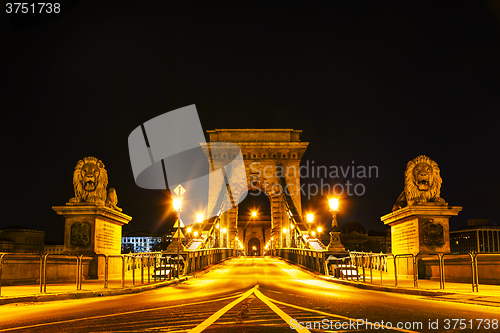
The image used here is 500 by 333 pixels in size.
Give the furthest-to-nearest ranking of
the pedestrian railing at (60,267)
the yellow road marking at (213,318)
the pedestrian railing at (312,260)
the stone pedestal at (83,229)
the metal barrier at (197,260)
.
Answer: the metal barrier at (197,260), the pedestrian railing at (312,260), the stone pedestal at (83,229), the pedestrian railing at (60,267), the yellow road marking at (213,318)

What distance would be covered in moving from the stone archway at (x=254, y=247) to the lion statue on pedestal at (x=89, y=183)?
84008 mm

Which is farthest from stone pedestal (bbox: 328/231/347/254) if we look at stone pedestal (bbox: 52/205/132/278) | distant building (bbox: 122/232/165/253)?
Answer: distant building (bbox: 122/232/165/253)

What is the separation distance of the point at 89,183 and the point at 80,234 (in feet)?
7.03

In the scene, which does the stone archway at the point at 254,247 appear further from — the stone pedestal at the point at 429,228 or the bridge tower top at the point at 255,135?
the stone pedestal at the point at 429,228

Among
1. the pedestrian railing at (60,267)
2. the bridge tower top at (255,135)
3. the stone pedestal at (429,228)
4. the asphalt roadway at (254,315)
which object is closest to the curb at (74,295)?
the asphalt roadway at (254,315)

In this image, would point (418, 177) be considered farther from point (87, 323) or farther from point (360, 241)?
point (360, 241)

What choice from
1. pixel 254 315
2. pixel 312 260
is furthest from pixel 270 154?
→ pixel 254 315

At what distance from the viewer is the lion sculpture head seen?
66.9ft

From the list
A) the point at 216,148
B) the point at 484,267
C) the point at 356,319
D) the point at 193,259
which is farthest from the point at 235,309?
the point at 216,148

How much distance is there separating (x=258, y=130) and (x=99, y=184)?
48566mm

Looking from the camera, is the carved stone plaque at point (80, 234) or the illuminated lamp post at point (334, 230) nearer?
the carved stone plaque at point (80, 234)

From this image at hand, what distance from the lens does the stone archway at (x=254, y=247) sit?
103 m

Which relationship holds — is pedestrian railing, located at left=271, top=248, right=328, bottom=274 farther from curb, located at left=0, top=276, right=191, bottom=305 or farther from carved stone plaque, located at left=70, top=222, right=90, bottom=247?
carved stone plaque, located at left=70, top=222, right=90, bottom=247

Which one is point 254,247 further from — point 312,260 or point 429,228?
point 429,228
